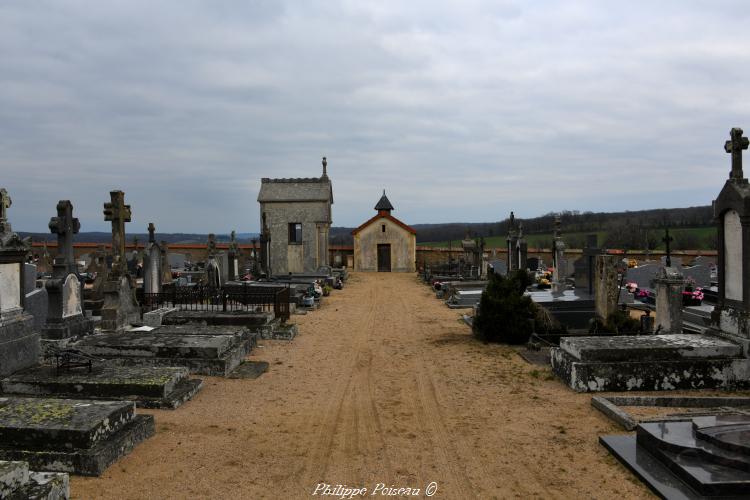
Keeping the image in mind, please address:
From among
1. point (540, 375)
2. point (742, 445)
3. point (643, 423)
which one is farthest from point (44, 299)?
point (742, 445)

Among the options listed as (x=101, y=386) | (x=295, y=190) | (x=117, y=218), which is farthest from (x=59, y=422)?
→ (x=295, y=190)

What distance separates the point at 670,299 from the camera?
1045 centimetres

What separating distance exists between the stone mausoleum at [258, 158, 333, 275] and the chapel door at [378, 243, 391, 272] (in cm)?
472

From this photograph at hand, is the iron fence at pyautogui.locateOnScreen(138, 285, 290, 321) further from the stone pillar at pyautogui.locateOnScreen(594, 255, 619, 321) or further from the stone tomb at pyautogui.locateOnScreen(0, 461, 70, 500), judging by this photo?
the stone tomb at pyautogui.locateOnScreen(0, 461, 70, 500)

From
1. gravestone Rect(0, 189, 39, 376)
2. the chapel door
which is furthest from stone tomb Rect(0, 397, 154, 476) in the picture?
the chapel door

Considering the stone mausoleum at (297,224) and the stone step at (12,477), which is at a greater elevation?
the stone mausoleum at (297,224)

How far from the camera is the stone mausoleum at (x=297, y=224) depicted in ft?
114

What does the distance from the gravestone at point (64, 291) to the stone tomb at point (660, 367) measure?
356 inches

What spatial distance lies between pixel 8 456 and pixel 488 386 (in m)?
6.12

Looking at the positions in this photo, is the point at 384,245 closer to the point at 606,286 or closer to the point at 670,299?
the point at 606,286

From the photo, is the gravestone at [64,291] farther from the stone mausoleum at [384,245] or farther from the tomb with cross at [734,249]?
the stone mausoleum at [384,245]

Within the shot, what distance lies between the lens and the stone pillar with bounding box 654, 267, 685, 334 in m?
10.3

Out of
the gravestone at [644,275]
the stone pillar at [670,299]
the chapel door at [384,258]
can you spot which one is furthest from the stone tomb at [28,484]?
the chapel door at [384,258]

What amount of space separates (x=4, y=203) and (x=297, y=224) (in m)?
28.0
